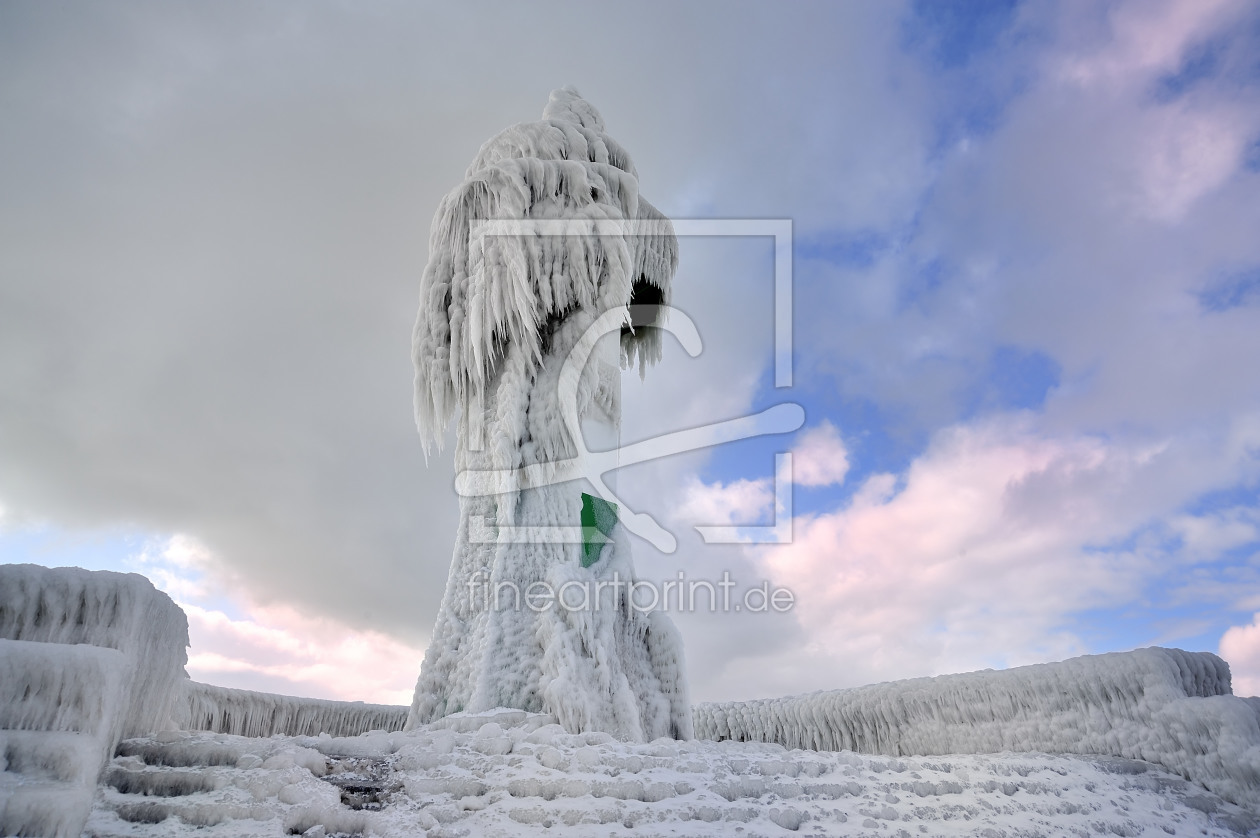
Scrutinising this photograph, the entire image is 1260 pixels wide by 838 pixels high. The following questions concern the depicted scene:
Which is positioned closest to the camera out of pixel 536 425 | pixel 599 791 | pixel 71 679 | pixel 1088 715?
pixel 71 679

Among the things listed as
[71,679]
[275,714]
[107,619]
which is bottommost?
[275,714]

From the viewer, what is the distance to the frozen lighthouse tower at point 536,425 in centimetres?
711

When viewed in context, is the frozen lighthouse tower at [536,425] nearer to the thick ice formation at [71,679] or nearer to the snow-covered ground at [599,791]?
the snow-covered ground at [599,791]

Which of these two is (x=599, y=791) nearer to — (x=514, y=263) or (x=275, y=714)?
(x=514, y=263)

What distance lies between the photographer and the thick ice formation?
2629 millimetres

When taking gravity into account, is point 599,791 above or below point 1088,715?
below

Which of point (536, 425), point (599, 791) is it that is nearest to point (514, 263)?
point (536, 425)

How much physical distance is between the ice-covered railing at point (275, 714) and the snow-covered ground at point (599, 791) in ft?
10.9

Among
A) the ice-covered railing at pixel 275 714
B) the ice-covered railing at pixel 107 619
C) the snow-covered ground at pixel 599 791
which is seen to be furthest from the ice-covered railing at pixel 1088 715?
the ice-covered railing at pixel 107 619

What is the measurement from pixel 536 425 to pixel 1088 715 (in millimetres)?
5847

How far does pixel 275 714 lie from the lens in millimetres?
8266

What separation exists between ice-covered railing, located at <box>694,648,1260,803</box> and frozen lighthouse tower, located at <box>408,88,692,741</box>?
227 centimetres

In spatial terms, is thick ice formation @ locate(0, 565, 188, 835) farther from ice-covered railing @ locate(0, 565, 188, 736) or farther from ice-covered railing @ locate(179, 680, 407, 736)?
ice-covered railing @ locate(179, 680, 407, 736)

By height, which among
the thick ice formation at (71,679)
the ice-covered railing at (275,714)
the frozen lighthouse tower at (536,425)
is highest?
the frozen lighthouse tower at (536,425)
